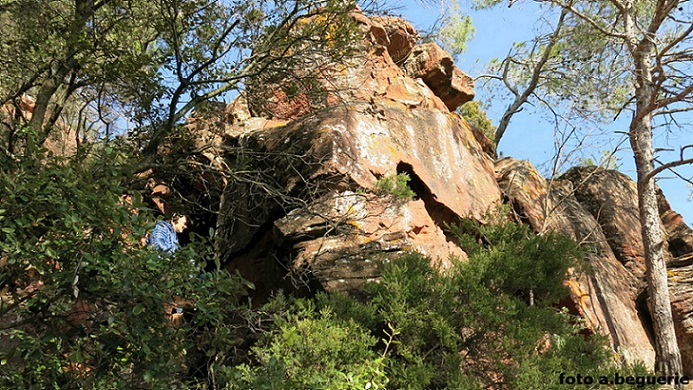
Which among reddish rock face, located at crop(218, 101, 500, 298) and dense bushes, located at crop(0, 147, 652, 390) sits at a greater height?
reddish rock face, located at crop(218, 101, 500, 298)

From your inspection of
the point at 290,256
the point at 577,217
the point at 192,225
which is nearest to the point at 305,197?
the point at 290,256

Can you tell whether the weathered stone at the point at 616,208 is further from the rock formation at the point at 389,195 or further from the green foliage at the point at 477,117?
the green foliage at the point at 477,117

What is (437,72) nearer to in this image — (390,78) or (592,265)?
(390,78)

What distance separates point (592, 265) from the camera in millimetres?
9508

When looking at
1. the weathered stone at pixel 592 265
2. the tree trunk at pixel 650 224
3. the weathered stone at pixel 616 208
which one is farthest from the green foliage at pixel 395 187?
the weathered stone at pixel 616 208

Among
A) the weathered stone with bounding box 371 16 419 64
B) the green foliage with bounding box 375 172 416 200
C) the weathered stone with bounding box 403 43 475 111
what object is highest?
the weathered stone with bounding box 371 16 419 64

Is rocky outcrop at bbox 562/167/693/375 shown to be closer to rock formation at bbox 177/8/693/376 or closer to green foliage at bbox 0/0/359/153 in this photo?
rock formation at bbox 177/8/693/376

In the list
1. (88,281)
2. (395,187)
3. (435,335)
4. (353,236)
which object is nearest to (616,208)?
(395,187)

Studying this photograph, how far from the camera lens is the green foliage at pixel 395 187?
23.7ft

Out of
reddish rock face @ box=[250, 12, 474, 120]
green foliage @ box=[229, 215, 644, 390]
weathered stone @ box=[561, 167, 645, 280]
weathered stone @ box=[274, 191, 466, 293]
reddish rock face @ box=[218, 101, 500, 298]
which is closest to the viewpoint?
green foliage @ box=[229, 215, 644, 390]

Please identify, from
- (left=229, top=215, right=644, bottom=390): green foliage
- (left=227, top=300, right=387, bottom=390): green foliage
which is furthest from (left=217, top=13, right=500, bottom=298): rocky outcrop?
(left=227, top=300, right=387, bottom=390): green foliage

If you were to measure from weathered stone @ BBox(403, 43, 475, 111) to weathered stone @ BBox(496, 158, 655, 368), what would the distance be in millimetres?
1518

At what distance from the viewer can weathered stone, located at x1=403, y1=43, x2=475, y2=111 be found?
1133cm

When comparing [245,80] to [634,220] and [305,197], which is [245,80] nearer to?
[305,197]
